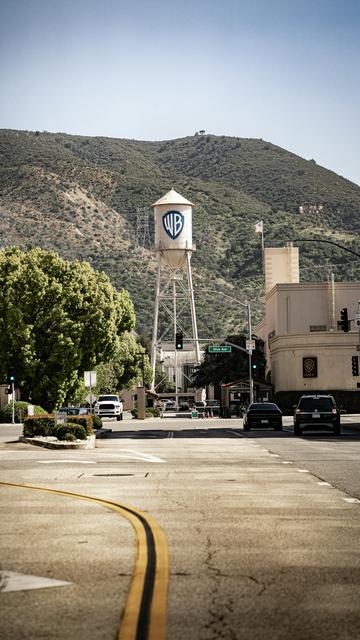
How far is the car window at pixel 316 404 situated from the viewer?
49.7 meters

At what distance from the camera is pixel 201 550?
12117mm

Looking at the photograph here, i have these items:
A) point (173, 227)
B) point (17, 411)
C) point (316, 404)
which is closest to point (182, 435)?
point (316, 404)

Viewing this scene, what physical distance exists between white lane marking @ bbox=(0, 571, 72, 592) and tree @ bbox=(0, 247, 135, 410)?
64.9 m

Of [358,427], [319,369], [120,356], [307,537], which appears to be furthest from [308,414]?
[120,356]

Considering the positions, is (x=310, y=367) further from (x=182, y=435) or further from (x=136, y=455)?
(x=136, y=455)

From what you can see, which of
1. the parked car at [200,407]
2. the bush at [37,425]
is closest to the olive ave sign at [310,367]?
the parked car at [200,407]

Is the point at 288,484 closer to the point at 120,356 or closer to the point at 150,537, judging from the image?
the point at 150,537

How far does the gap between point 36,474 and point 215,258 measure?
169257 mm

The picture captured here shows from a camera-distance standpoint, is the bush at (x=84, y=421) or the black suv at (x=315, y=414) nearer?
the bush at (x=84, y=421)

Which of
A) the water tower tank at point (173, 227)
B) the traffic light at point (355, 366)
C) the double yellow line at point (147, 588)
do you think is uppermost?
the water tower tank at point (173, 227)

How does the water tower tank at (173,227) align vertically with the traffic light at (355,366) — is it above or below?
above

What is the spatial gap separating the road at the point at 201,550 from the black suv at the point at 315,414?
2380 cm

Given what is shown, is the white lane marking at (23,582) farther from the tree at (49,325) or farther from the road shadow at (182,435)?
the tree at (49,325)

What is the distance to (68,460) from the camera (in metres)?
29.8
